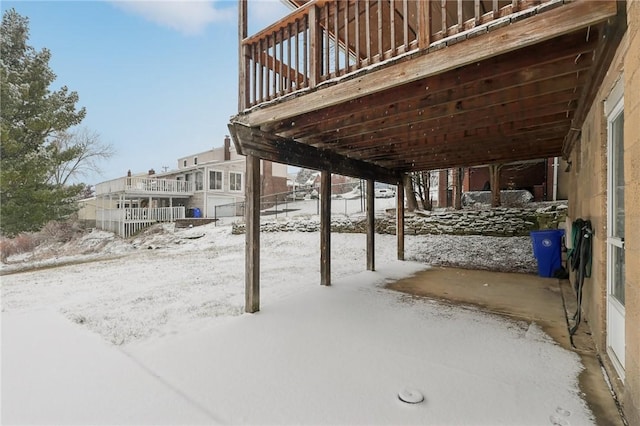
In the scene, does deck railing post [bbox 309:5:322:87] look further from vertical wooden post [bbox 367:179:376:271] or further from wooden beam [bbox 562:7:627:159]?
vertical wooden post [bbox 367:179:376:271]

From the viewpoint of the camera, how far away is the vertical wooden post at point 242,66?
11.6ft

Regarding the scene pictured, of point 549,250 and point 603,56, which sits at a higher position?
point 603,56

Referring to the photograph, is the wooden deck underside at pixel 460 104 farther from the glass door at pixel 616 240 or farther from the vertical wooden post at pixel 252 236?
the glass door at pixel 616 240

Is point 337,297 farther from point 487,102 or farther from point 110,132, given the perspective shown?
point 110,132

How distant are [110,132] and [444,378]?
2837 cm

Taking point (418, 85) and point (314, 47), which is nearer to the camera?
point (418, 85)

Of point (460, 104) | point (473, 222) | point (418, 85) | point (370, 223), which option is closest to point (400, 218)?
point (370, 223)

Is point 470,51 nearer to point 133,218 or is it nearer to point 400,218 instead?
point 400,218

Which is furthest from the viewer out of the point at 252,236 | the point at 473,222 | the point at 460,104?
the point at 473,222

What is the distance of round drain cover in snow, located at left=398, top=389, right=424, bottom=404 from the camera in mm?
1951

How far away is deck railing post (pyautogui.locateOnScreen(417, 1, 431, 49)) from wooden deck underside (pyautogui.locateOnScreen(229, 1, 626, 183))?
3.4 inches

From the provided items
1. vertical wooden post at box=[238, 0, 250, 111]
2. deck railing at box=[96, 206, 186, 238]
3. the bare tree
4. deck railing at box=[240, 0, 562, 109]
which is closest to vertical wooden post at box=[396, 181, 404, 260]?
deck railing at box=[240, 0, 562, 109]

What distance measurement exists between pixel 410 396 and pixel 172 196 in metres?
20.5

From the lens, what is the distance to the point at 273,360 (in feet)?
8.24
